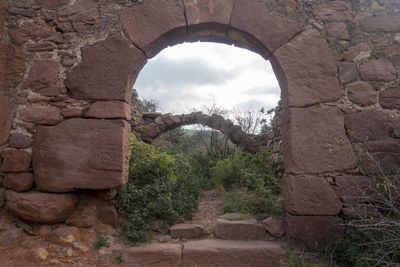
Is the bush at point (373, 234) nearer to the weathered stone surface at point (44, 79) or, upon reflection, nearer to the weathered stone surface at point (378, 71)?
the weathered stone surface at point (378, 71)

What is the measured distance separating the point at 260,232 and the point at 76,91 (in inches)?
88.3

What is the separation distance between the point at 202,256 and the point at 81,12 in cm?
258

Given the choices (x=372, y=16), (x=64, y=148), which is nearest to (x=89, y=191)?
(x=64, y=148)

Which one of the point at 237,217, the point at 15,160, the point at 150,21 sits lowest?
the point at 237,217

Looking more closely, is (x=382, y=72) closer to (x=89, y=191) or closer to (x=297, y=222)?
(x=297, y=222)

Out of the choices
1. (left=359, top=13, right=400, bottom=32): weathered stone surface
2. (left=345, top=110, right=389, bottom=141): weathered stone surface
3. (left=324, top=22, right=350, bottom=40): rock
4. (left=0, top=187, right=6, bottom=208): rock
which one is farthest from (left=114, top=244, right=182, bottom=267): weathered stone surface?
(left=359, top=13, right=400, bottom=32): weathered stone surface

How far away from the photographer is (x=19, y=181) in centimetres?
243

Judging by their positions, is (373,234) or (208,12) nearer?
(373,234)

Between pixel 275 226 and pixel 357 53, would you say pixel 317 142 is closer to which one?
pixel 275 226

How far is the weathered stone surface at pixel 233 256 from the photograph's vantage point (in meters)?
2.40

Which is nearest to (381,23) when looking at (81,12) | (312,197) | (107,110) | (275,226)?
(312,197)

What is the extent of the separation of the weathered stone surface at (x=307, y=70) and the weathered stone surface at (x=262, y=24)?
8cm

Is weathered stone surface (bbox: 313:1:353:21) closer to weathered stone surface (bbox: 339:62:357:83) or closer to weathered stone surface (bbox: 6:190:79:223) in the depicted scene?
weathered stone surface (bbox: 339:62:357:83)

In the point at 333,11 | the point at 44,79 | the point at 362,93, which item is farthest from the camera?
the point at 333,11
